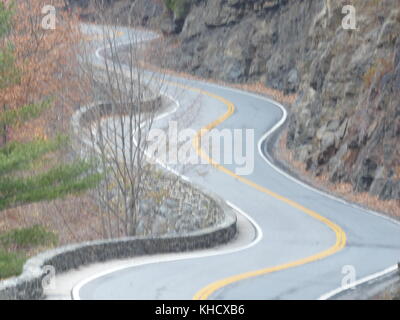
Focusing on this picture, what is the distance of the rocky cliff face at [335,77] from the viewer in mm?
30516

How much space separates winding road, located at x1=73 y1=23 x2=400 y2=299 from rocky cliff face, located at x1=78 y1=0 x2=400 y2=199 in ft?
5.15

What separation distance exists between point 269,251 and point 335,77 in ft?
42.2

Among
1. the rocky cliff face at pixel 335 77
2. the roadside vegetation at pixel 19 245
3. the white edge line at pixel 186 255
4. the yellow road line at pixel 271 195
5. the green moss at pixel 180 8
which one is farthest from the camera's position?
the green moss at pixel 180 8

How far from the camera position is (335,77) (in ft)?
115

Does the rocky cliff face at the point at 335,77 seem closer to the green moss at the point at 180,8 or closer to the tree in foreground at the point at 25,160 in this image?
the green moss at the point at 180,8

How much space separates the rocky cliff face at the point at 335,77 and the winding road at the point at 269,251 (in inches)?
61.8

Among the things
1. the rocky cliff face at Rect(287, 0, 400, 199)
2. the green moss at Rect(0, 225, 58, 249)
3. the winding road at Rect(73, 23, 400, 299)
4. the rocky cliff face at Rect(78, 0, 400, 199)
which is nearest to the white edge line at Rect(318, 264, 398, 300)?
the winding road at Rect(73, 23, 400, 299)

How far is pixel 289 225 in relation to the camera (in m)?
27.1

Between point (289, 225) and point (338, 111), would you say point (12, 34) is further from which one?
point (289, 225)

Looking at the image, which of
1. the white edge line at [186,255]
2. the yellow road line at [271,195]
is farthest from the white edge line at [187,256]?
the yellow road line at [271,195]

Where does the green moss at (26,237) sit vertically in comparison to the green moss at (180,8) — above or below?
below

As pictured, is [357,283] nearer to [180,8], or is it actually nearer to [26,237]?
[26,237]

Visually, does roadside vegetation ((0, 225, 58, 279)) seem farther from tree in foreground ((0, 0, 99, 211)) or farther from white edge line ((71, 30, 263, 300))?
white edge line ((71, 30, 263, 300))
